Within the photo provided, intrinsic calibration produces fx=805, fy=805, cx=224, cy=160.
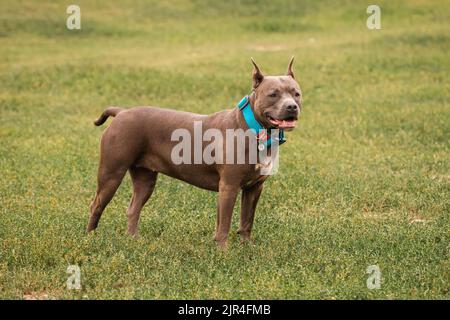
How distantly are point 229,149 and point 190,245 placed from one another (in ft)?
3.79

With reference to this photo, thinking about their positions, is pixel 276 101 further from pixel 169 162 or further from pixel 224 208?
pixel 169 162

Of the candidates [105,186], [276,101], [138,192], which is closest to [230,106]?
[138,192]

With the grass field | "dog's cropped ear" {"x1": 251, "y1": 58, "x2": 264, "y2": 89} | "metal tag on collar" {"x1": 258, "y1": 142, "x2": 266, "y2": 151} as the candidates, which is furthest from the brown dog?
the grass field

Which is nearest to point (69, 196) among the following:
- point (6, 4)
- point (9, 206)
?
point (9, 206)

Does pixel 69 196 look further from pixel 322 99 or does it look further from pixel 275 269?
pixel 322 99

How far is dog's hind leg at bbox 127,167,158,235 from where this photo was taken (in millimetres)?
9102

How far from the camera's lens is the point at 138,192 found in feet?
30.3

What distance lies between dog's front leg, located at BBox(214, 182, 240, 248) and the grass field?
5.8 inches

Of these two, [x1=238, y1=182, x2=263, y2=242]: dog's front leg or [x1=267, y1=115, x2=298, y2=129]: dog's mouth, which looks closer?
[x1=267, y1=115, x2=298, y2=129]: dog's mouth

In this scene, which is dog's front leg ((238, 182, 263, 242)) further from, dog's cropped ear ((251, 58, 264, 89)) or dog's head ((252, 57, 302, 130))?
dog's cropped ear ((251, 58, 264, 89))

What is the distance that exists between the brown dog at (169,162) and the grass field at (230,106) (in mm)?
363

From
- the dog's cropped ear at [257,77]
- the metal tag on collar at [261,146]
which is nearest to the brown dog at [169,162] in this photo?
the dog's cropped ear at [257,77]

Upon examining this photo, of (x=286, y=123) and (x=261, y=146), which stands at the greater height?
(x=286, y=123)

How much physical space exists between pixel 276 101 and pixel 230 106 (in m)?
9.95
